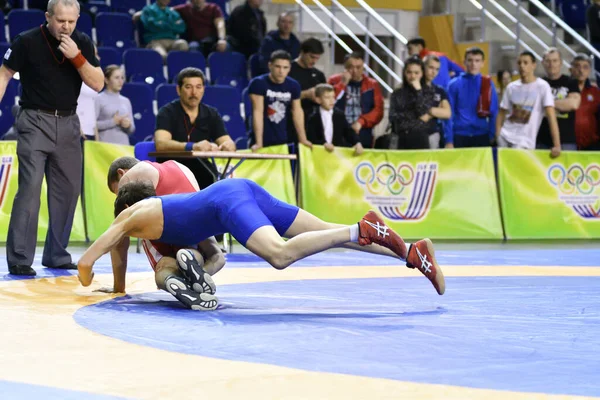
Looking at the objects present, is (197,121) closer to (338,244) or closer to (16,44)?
(16,44)

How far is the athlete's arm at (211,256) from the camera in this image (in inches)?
217

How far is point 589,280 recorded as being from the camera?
6.52 meters

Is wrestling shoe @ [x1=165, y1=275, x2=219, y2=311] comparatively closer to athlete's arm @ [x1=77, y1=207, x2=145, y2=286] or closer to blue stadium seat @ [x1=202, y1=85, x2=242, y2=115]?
athlete's arm @ [x1=77, y1=207, x2=145, y2=286]

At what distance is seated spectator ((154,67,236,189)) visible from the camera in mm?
7938

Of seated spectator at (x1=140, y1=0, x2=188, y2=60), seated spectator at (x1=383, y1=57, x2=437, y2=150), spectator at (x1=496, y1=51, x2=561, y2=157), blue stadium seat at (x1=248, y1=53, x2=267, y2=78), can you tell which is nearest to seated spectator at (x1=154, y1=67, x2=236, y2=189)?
seated spectator at (x1=383, y1=57, x2=437, y2=150)

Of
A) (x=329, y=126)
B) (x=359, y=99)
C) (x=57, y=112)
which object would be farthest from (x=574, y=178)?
(x=57, y=112)

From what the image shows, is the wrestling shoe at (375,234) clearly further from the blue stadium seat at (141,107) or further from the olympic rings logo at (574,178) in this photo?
the blue stadium seat at (141,107)

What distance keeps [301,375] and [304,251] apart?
1.65 meters

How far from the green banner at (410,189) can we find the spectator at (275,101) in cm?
36

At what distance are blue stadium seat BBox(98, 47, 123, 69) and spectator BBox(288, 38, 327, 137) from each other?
7.13ft

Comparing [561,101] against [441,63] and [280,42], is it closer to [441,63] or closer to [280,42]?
[441,63]

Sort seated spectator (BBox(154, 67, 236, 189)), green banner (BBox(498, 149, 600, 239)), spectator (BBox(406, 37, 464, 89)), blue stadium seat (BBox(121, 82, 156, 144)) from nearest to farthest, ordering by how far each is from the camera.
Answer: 1. seated spectator (BBox(154, 67, 236, 189))
2. green banner (BBox(498, 149, 600, 239))
3. blue stadium seat (BBox(121, 82, 156, 144))
4. spectator (BBox(406, 37, 464, 89))

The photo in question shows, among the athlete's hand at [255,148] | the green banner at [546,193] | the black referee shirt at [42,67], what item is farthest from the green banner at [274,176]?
the black referee shirt at [42,67]

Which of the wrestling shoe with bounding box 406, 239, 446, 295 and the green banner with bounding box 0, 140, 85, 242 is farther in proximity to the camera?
the green banner with bounding box 0, 140, 85, 242
